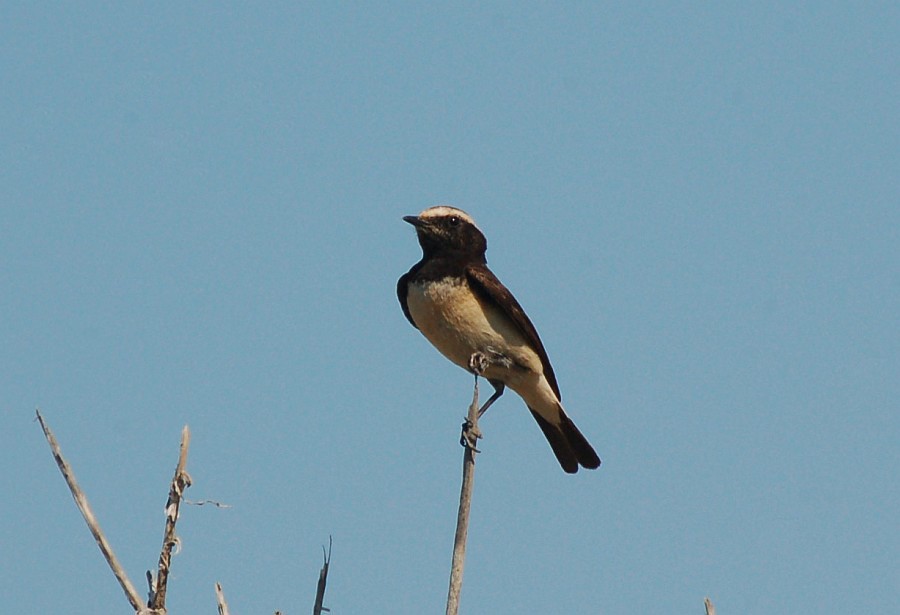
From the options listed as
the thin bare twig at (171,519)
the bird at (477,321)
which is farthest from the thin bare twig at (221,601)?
the bird at (477,321)

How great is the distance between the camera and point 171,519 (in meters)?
4.25

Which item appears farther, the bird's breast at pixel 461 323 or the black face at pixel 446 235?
the black face at pixel 446 235

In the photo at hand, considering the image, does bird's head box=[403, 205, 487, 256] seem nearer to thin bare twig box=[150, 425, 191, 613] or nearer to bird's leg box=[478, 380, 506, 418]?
bird's leg box=[478, 380, 506, 418]

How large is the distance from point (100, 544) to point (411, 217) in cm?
719

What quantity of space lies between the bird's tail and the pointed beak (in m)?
1.89

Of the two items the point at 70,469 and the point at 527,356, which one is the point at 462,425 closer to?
the point at 527,356

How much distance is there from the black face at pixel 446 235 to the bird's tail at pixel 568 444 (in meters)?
1.57

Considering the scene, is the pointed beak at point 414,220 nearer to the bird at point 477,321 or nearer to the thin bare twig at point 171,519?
the bird at point 477,321

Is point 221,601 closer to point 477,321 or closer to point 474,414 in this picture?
point 474,414

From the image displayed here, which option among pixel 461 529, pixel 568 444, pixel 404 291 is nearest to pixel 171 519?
pixel 461 529

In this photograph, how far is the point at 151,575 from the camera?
4.20m

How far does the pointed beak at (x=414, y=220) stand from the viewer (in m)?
10.9

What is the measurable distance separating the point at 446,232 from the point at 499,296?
91 centimetres

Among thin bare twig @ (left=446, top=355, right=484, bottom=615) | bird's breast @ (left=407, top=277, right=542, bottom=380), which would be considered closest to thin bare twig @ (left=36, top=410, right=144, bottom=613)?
thin bare twig @ (left=446, top=355, right=484, bottom=615)
